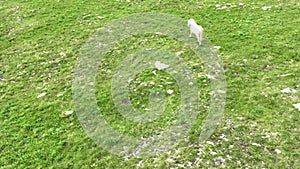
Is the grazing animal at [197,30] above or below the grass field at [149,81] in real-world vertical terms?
above

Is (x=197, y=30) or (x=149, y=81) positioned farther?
(x=197, y=30)

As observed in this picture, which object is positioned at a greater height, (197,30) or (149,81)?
(197,30)

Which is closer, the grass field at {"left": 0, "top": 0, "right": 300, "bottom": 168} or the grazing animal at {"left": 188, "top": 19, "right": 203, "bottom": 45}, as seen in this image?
the grass field at {"left": 0, "top": 0, "right": 300, "bottom": 168}

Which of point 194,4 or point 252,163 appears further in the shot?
point 194,4

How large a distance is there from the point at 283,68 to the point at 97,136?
7.15 m

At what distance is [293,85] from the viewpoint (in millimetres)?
9547

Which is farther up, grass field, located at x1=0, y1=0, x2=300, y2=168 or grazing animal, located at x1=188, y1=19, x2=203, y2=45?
grazing animal, located at x1=188, y1=19, x2=203, y2=45

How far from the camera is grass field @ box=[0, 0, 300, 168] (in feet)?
24.5

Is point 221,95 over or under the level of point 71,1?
under

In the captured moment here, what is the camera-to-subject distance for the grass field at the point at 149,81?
7465 mm

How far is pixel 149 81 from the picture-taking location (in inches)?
404

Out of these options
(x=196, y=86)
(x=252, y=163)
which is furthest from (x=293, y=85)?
(x=252, y=163)

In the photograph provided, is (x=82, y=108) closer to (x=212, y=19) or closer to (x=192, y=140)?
(x=192, y=140)

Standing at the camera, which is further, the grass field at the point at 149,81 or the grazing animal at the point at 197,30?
the grazing animal at the point at 197,30
